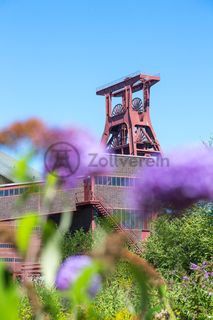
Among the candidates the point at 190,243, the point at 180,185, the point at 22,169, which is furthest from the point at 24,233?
the point at 190,243

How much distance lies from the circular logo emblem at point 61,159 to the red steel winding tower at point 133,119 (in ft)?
173

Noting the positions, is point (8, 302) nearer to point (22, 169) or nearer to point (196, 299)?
point (22, 169)

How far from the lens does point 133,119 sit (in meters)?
54.3

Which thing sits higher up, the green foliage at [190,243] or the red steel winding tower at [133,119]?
the red steel winding tower at [133,119]

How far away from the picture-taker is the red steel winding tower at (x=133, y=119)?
178ft

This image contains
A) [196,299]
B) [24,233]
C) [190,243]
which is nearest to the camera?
[24,233]

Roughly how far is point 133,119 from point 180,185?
53.6 meters

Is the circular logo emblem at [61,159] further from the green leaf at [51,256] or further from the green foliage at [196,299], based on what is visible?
the green foliage at [196,299]

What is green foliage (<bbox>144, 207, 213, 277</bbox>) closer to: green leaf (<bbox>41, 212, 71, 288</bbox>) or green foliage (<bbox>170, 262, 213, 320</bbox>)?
green foliage (<bbox>170, 262, 213, 320</bbox>)

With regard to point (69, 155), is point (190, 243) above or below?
above

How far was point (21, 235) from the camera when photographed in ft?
2.11

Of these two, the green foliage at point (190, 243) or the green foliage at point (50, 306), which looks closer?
the green foliage at point (50, 306)

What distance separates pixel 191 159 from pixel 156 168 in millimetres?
88

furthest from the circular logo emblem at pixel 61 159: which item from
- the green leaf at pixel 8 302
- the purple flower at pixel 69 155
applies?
the green leaf at pixel 8 302
